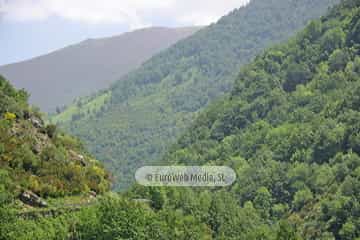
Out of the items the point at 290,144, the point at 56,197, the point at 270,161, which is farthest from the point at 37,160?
the point at 290,144

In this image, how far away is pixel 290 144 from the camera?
468ft

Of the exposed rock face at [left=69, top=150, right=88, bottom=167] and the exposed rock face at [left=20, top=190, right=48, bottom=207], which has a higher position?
the exposed rock face at [left=69, top=150, right=88, bottom=167]

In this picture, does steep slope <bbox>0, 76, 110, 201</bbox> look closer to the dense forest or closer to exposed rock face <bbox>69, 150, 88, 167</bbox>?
exposed rock face <bbox>69, 150, 88, 167</bbox>

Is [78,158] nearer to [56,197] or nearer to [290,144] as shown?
[56,197]

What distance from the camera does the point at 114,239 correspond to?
65188 millimetres

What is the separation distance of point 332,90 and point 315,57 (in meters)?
20.7

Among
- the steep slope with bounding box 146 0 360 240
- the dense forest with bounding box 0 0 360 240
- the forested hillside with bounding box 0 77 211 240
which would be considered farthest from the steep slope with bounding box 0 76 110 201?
the steep slope with bounding box 146 0 360 240

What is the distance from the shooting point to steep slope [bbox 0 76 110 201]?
70125 mm

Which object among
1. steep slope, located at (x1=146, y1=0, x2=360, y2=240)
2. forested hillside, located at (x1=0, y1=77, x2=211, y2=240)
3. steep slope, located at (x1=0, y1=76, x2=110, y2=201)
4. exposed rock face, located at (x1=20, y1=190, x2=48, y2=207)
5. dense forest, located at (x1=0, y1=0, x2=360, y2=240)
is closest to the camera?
forested hillside, located at (x1=0, y1=77, x2=211, y2=240)

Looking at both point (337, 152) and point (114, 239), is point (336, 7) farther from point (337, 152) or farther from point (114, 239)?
point (114, 239)

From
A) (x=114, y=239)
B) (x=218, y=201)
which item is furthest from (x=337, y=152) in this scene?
(x=114, y=239)

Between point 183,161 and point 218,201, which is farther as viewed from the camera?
point 183,161

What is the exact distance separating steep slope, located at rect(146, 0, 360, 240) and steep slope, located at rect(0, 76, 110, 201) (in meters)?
8.63

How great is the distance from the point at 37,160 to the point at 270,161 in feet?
237
